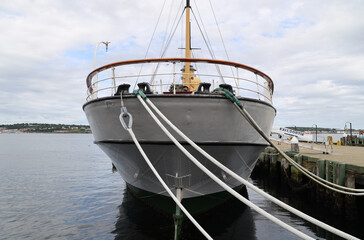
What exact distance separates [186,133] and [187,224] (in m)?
2.55

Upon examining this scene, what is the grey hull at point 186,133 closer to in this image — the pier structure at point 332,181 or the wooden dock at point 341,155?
the pier structure at point 332,181

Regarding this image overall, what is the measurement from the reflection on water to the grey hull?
1009mm

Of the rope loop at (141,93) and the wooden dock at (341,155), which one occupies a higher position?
the rope loop at (141,93)

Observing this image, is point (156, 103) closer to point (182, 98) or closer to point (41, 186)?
point (182, 98)

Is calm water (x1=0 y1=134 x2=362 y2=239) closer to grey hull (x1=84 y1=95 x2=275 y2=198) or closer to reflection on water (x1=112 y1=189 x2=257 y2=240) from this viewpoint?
reflection on water (x1=112 y1=189 x2=257 y2=240)

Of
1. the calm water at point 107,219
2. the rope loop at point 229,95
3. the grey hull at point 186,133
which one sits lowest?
the calm water at point 107,219

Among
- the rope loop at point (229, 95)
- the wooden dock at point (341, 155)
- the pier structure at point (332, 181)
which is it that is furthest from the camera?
the wooden dock at point (341, 155)

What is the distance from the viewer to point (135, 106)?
16.9ft

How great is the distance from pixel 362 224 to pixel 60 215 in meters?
8.53

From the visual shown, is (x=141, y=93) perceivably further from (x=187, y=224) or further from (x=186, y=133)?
(x=187, y=224)

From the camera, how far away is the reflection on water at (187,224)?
6.15m

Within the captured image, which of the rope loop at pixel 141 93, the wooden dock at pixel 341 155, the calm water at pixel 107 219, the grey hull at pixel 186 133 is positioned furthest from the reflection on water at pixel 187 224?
the wooden dock at pixel 341 155

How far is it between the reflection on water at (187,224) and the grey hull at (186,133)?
1.01 m

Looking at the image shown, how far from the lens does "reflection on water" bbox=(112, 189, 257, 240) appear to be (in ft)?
20.2
